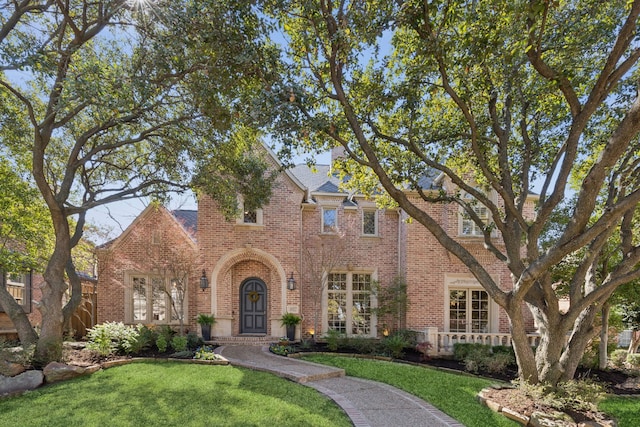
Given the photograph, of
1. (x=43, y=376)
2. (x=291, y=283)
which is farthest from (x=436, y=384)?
(x=43, y=376)

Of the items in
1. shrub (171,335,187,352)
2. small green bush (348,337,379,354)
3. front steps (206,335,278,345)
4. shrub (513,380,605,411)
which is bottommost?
front steps (206,335,278,345)

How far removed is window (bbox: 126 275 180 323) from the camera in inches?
543

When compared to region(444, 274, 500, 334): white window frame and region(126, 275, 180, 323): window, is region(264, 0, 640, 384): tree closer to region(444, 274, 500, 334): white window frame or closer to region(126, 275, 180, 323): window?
region(444, 274, 500, 334): white window frame

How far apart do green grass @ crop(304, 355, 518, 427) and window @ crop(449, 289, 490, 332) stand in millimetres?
4156

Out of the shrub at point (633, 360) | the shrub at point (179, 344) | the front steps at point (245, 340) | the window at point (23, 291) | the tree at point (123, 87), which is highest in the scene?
the tree at point (123, 87)

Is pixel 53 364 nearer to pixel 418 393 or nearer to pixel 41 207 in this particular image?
pixel 41 207

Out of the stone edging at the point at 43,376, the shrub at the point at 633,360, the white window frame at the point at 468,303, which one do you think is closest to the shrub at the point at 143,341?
the stone edging at the point at 43,376

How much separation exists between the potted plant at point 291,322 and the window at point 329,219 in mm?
3560

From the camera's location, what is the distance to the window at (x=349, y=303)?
1411 centimetres

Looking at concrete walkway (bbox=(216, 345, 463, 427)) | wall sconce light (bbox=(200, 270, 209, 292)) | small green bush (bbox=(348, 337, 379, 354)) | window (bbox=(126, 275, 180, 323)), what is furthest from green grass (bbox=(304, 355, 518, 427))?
window (bbox=(126, 275, 180, 323))

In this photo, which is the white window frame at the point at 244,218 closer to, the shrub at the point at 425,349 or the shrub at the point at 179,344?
the shrub at the point at 179,344

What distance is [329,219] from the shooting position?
14180 millimetres

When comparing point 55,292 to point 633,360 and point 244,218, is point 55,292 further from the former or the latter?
point 633,360

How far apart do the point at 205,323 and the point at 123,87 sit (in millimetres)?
8711
